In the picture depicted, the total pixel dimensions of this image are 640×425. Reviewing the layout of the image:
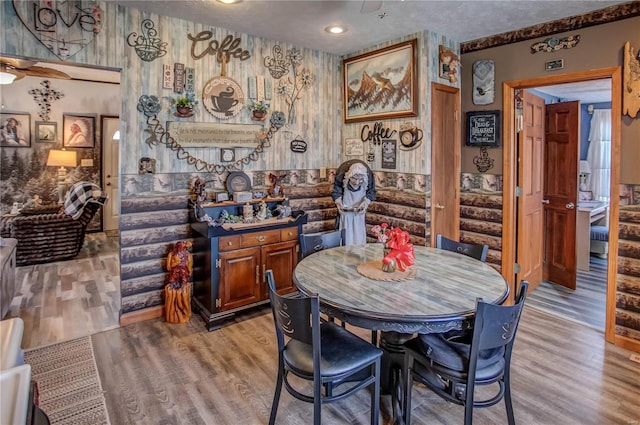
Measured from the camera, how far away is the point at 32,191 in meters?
6.45

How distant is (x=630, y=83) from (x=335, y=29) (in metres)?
2.43

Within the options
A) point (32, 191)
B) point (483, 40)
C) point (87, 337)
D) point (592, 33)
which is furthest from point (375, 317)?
point (32, 191)

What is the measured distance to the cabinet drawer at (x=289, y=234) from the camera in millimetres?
3794

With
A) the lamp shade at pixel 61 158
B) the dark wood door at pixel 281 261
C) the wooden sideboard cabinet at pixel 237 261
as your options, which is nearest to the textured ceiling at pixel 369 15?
the wooden sideboard cabinet at pixel 237 261

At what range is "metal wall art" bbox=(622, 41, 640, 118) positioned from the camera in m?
2.96

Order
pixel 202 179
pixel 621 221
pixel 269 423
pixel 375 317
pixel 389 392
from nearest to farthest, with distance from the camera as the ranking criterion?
1. pixel 375 317
2. pixel 269 423
3. pixel 389 392
4. pixel 621 221
5. pixel 202 179

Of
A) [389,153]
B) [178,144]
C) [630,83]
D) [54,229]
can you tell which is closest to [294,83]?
[389,153]

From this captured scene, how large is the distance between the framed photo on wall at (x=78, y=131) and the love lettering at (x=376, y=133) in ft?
17.0

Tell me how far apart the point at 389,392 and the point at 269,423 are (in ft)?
2.47

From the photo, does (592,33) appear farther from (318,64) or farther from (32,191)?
(32,191)

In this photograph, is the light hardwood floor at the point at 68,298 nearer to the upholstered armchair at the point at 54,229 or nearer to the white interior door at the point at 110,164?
the upholstered armchair at the point at 54,229

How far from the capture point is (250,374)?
8.85ft

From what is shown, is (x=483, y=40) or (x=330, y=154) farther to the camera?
(x=330, y=154)

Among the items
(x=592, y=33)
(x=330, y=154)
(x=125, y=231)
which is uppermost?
(x=592, y=33)
